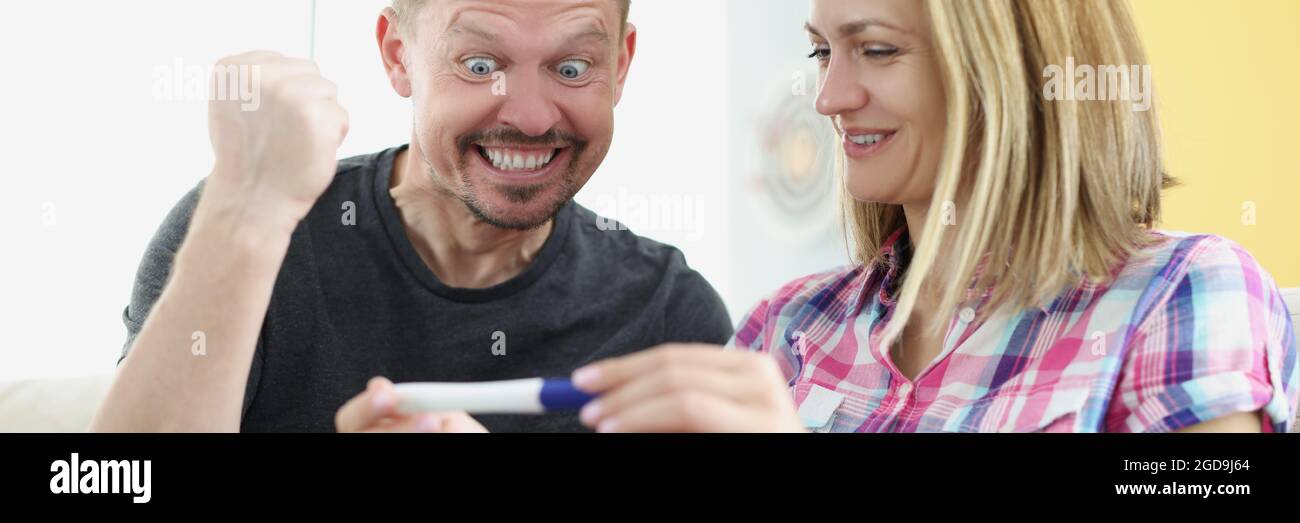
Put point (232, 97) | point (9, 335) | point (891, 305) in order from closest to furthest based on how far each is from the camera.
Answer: point (232, 97)
point (891, 305)
point (9, 335)

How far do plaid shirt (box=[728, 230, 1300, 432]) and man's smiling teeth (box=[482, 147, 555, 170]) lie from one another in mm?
440

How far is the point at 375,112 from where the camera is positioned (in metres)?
3.25

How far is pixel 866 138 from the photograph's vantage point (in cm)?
112

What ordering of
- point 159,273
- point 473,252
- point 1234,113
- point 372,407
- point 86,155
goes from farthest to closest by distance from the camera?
1. point 1234,113
2. point 86,155
3. point 473,252
4. point 159,273
5. point 372,407

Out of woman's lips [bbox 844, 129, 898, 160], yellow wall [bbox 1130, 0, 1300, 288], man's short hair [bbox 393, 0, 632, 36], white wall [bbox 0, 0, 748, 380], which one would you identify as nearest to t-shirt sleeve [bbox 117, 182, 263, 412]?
man's short hair [bbox 393, 0, 632, 36]

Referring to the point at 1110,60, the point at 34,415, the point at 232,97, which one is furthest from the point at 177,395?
the point at 1110,60

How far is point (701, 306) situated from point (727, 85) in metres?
2.58

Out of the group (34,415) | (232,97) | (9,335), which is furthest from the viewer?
(9,335)

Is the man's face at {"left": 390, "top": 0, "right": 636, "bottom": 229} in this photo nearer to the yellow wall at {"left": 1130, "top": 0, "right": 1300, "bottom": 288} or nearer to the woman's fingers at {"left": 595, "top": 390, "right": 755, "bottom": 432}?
the woman's fingers at {"left": 595, "top": 390, "right": 755, "bottom": 432}

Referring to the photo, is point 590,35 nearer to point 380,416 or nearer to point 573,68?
point 573,68

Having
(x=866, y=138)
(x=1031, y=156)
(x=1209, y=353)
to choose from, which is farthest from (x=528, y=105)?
(x=1209, y=353)

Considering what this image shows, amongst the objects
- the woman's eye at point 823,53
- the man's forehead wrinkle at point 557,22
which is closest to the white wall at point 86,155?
the man's forehead wrinkle at point 557,22

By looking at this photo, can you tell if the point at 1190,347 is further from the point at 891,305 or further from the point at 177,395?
the point at 177,395

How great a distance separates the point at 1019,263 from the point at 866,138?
20 cm
